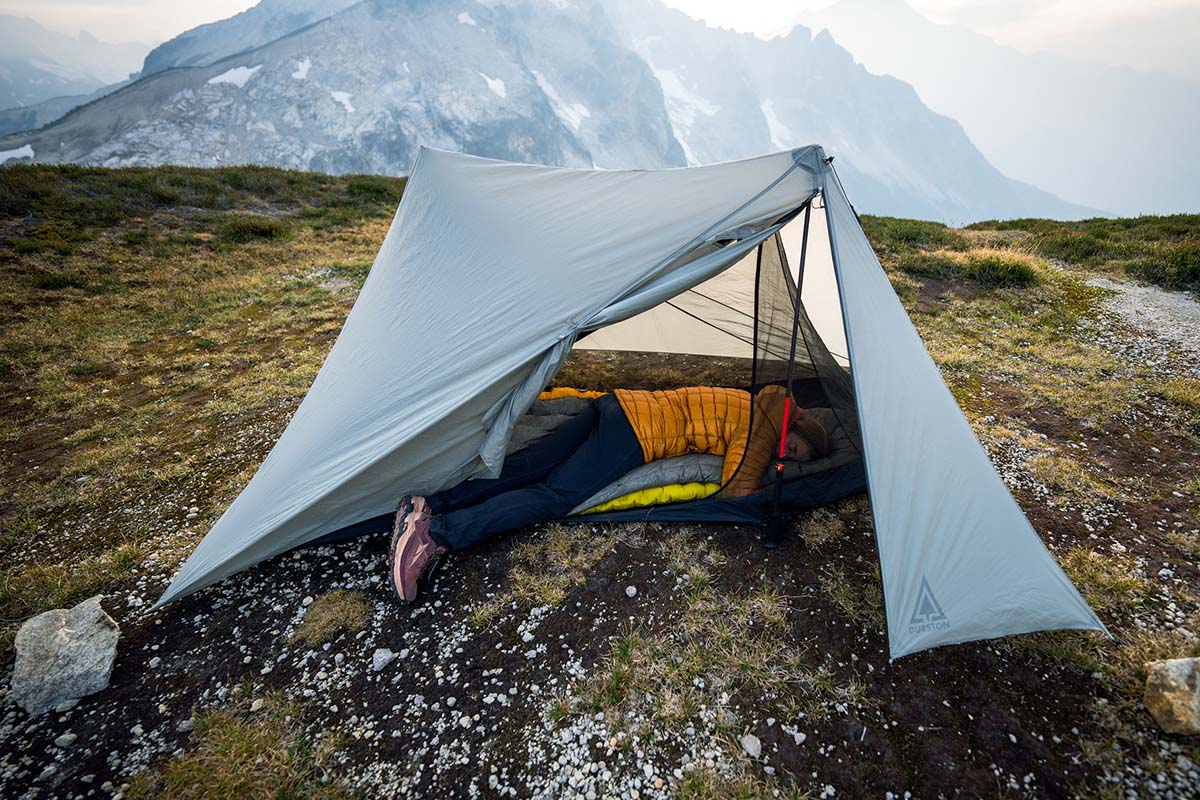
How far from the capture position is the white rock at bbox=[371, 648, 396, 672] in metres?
3.00

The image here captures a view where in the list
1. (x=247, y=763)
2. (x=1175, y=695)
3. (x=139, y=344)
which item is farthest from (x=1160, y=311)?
(x=139, y=344)

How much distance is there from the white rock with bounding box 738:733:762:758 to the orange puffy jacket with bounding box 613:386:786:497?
5.48 ft

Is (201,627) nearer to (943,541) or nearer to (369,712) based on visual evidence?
(369,712)

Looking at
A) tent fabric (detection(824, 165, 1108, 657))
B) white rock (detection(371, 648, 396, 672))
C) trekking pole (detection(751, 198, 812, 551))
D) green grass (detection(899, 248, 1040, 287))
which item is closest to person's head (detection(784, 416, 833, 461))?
trekking pole (detection(751, 198, 812, 551))

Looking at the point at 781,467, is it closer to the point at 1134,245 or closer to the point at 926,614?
the point at 926,614

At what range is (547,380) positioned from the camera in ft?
11.3

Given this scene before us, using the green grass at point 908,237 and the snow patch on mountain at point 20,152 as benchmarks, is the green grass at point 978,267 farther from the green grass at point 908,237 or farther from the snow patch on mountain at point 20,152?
the snow patch on mountain at point 20,152

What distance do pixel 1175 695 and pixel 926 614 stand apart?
1.14 m

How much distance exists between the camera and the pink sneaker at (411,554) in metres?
3.31

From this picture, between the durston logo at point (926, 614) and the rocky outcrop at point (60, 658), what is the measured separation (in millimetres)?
4546

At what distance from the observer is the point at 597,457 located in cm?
402

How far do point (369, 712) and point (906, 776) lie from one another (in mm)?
2791

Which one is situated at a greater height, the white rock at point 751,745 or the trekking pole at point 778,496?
the trekking pole at point 778,496

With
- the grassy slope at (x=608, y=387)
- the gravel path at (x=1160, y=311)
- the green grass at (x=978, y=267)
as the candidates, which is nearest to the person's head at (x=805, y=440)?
the grassy slope at (x=608, y=387)
